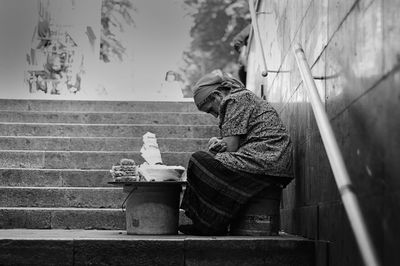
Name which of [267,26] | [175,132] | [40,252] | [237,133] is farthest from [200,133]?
[40,252]

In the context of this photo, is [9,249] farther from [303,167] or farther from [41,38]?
[41,38]

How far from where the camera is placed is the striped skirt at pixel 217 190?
11.6 feet

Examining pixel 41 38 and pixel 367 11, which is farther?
pixel 41 38

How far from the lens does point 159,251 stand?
3223 mm

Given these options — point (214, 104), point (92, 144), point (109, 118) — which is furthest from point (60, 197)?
point (109, 118)

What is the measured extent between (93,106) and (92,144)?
198cm

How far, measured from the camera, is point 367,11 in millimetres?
2213

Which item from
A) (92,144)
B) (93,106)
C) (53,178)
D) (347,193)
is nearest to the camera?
(347,193)

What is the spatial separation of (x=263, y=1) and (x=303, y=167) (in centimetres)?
355

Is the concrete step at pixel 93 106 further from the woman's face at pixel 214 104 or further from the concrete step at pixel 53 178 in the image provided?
the woman's face at pixel 214 104

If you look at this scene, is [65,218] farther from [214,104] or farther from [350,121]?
[350,121]

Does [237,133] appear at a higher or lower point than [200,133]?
lower

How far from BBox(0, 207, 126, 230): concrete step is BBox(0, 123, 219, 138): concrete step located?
2548 millimetres

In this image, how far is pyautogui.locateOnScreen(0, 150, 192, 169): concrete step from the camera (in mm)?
6348
